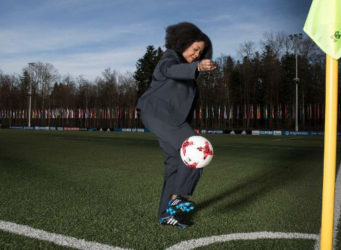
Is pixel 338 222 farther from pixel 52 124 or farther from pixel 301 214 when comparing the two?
pixel 52 124

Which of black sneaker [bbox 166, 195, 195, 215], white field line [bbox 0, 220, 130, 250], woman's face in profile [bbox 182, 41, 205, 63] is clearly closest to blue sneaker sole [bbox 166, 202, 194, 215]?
black sneaker [bbox 166, 195, 195, 215]

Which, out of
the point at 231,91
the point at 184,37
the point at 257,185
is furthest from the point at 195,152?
the point at 231,91

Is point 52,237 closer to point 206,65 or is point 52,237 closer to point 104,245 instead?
point 104,245

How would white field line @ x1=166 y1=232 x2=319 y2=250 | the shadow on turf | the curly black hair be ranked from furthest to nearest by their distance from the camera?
the shadow on turf, the curly black hair, white field line @ x1=166 y1=232 x2=319 y2=250

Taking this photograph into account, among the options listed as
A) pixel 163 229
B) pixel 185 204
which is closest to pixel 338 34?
pixel 185 204

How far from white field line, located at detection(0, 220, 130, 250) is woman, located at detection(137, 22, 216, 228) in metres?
0.73

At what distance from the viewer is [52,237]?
8.92ft

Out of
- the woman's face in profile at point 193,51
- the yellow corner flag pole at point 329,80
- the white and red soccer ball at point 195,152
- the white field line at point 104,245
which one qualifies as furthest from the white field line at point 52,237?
the woman's face in profile at point 193,51

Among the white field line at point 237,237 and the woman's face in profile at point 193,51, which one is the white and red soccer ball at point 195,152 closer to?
the white field line at point 237,237

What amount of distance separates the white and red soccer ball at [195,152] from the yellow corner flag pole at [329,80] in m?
1.35

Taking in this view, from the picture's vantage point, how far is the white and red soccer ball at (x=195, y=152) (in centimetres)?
286

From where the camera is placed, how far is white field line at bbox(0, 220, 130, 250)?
99.0 inches

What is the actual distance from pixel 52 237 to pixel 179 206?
1.05 m

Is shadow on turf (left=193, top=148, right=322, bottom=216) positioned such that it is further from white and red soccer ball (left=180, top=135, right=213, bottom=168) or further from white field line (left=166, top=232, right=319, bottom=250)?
white and red soccer ball (left=180, top=135, right=213, bottom=168)
